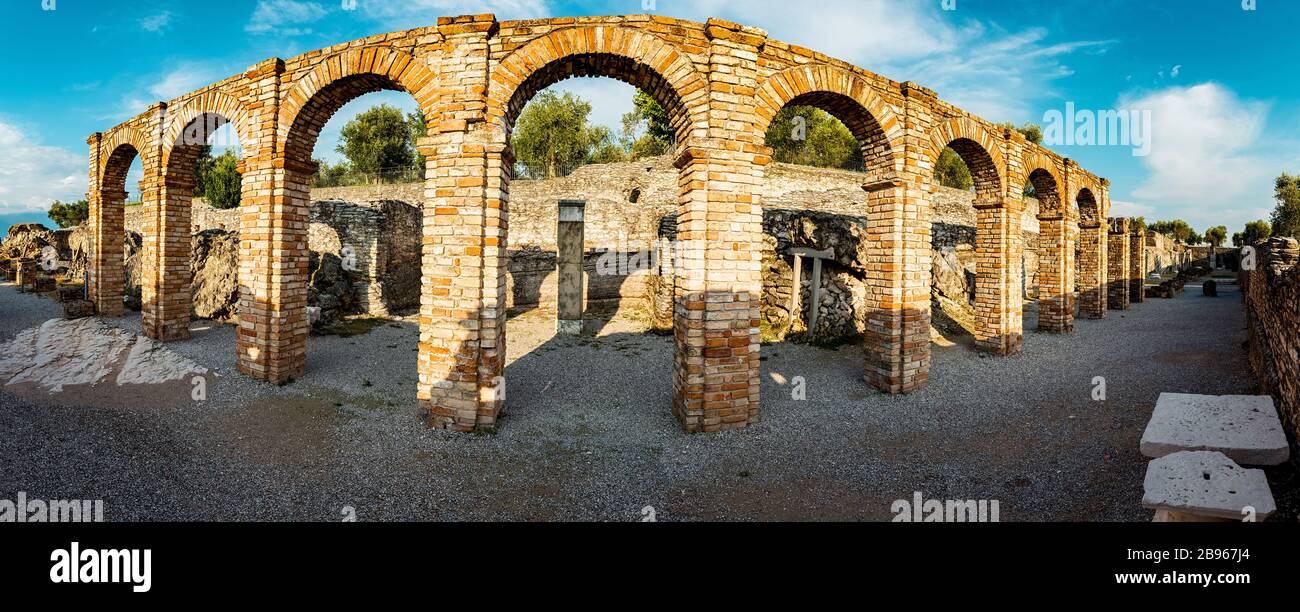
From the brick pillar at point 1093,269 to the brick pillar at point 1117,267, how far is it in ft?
10.2

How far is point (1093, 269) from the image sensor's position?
16.0 m

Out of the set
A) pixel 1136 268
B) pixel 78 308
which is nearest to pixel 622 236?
pixel 78 308

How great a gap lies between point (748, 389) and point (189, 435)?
6.71 metres

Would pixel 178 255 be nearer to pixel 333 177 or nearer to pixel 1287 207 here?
pixel 333 177

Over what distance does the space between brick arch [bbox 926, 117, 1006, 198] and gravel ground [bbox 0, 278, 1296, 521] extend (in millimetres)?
3763

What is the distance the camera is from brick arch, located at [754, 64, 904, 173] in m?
6.69

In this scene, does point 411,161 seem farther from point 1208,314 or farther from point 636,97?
point 1208,314

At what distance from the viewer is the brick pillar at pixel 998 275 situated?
1048cm

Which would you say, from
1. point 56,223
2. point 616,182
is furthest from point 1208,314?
point 56,223

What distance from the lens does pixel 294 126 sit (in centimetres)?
757

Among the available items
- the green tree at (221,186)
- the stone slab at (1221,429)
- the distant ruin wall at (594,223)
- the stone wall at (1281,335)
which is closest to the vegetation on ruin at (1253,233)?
the distant ruin wall at (594,223)

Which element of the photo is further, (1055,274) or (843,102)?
(1055,274)

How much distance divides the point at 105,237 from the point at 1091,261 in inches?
1064

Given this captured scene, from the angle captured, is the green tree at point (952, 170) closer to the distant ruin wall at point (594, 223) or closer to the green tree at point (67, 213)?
the distant ruin wall at point (594, 223)
